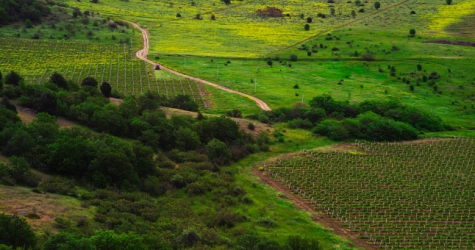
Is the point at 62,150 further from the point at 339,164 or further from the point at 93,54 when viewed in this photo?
the point at 93,54

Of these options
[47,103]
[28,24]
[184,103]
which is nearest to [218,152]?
[47,103]

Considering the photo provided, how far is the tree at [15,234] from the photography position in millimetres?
34062

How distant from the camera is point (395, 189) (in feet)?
189

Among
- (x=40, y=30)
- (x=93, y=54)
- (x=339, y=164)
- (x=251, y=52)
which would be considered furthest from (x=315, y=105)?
(x=40, y=30)

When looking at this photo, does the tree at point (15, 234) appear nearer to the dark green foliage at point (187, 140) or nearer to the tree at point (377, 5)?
the dark green foliage at point (187, 140)

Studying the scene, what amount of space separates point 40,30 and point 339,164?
256 feet

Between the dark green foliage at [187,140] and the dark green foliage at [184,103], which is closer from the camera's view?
the dark green foliage at [187,140]

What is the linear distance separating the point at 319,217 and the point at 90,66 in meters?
60.8

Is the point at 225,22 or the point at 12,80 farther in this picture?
the point at 225,22

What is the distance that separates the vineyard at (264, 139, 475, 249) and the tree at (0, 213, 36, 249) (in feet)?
83.9

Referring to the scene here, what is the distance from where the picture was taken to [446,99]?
313ft

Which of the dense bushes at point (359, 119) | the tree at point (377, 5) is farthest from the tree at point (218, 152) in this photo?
the tree at point (377, 5)

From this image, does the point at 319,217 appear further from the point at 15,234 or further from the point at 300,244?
the point at 15,234

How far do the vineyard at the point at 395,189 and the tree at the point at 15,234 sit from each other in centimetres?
2558
